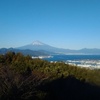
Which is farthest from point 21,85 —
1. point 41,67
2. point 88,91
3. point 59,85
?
point 41,67

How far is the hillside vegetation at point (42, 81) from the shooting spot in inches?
514

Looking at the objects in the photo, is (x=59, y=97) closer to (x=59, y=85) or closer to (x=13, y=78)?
(x=59, y=85)

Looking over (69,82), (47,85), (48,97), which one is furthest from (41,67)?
(48,97)

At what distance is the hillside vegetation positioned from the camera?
13.1 metres

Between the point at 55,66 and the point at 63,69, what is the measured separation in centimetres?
66

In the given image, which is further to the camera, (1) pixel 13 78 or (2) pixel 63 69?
(2) pixel 63 69

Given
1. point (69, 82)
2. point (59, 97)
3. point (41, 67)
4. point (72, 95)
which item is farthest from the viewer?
point (41, 67)

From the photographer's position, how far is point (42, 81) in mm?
16609

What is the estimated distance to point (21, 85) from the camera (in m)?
13.4

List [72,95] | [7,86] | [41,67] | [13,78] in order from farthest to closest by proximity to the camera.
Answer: [41,67], [72,95], [13,78], [7,86]

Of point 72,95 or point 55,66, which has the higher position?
point 55,66

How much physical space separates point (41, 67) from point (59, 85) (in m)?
4.82

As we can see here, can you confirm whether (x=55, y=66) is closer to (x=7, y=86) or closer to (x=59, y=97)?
(x=59, y=97)

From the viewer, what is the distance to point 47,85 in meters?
16.7
